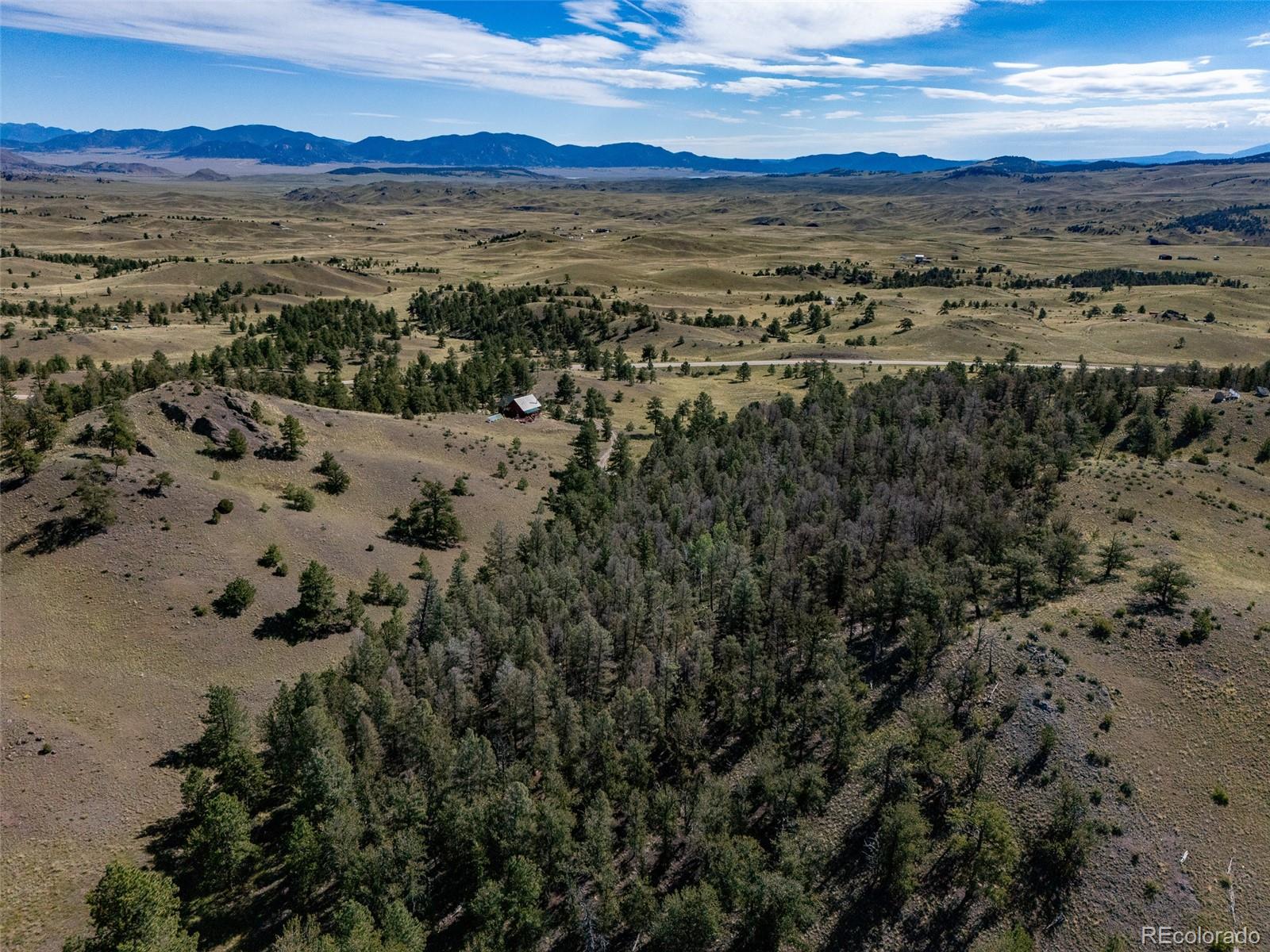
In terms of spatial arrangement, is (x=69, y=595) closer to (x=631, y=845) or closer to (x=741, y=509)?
A: (x=631, y=845)

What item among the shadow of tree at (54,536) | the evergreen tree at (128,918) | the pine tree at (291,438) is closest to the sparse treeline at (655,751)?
the evergreen tree at (128,918)

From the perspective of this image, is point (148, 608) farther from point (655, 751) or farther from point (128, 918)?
point (655, 751)

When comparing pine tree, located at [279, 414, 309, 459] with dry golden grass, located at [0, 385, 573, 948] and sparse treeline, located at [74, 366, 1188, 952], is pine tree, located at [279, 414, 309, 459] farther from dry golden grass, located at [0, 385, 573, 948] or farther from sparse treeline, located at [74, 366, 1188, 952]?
sparse treeline, located at [74, 366, 1188, 952]

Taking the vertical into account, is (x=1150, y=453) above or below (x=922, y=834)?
above

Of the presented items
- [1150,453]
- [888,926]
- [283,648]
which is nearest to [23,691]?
[283,648]

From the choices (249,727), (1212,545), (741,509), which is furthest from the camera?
(741,509)

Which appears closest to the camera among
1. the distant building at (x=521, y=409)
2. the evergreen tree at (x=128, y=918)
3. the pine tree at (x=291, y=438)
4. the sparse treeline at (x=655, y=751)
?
the evergreen tree at (x=128, y=918)

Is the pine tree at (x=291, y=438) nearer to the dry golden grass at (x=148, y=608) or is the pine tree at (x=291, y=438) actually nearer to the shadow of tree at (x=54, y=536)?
the dry golden grass at (x=148, y=608)
